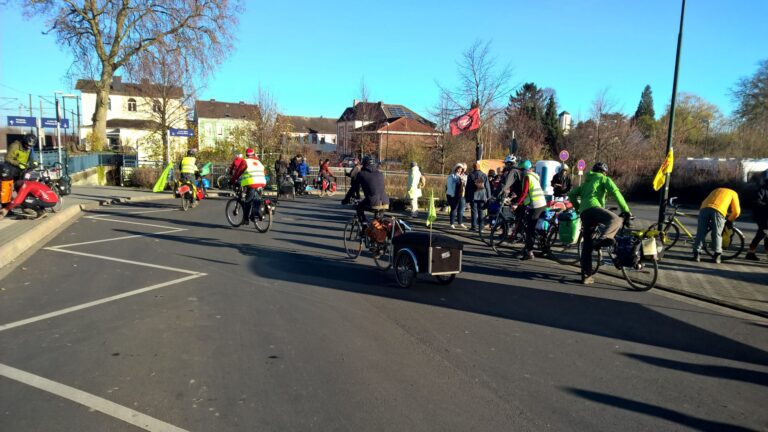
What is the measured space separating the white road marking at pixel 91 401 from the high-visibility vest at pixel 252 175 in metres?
8.38

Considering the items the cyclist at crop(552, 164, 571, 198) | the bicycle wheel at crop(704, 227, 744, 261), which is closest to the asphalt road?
the bicycle wheel at crop(704, 227, 744, 261)

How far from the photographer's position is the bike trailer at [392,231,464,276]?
741cm

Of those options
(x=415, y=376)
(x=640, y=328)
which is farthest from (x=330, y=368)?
(x=640, y=328)

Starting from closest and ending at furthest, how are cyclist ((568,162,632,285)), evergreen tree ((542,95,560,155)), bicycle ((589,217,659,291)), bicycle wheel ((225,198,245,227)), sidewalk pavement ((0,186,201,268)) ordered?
1. bicycle ((589,217,659,291))
2. cyclist ((568,162,632,285))
3. sidewalk pavement ((0,186,201,268))
4. bicycle wheel ((225,198,245,227))
5. evergreen tree ((542,95,560,155))

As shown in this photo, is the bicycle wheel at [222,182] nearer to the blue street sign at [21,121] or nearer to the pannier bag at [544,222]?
the blue street sign at [21,121]

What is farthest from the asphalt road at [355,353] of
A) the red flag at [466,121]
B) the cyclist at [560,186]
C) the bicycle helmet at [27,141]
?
the red flag at [466,121]

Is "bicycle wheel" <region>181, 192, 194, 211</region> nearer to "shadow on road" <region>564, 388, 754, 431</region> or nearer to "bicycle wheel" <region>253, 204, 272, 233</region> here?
"bicycle wheel" <region>253, 204, 272, 233</region>

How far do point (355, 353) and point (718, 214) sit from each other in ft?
27.2

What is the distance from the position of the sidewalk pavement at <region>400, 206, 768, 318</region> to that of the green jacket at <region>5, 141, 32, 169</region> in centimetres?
1137

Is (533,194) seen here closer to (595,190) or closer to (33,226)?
(595,190)

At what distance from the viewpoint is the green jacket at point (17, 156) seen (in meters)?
12.9

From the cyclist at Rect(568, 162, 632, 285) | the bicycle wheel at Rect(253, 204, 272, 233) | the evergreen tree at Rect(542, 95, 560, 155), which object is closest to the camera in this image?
the cyclist at Rect(568, 162, 632, 285)

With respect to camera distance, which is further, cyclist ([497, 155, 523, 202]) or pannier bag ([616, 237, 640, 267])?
cyclist ([497, 155, 523, 202])

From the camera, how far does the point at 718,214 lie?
10008 millimetres
